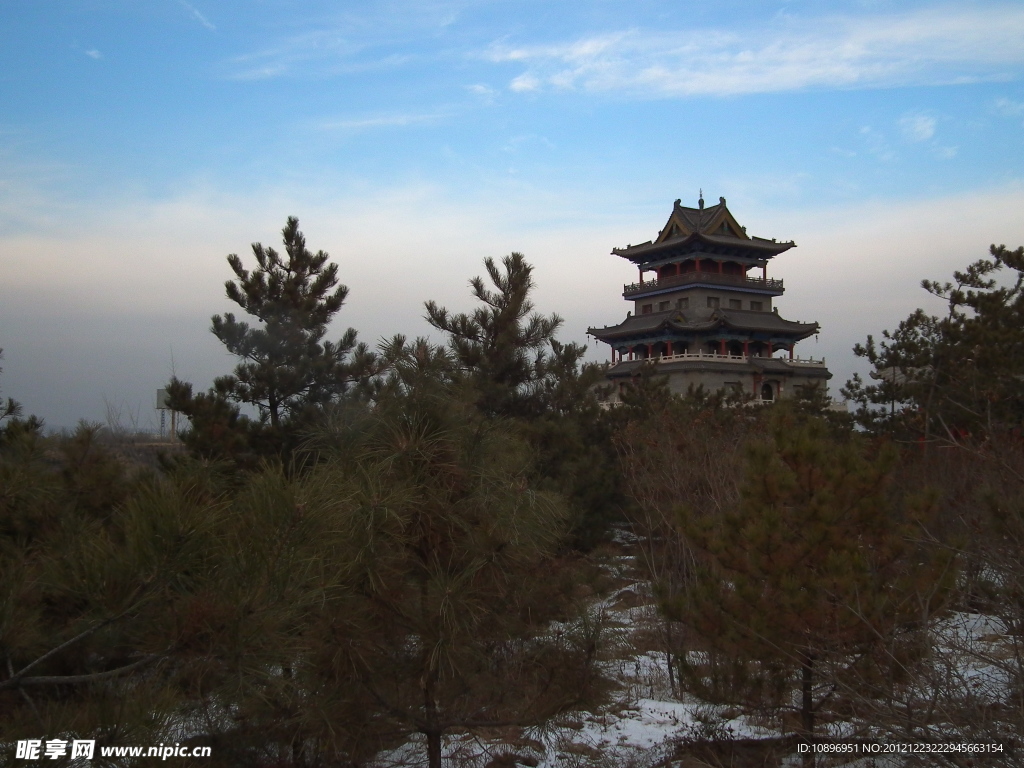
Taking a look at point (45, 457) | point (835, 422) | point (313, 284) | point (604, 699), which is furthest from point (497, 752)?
point (835, 422)

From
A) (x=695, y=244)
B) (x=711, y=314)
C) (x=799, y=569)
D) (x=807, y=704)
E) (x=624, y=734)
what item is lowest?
(x=624, y=734)

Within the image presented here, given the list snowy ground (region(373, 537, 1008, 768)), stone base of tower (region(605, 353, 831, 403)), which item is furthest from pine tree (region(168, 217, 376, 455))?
stone base of tower (region(605, 353, 831, 403))

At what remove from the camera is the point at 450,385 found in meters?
4.39

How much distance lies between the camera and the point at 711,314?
3409cm

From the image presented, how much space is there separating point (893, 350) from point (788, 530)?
1071 centimetres

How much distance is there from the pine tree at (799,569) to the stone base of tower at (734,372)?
25.6 metres

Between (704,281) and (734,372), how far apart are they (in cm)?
427

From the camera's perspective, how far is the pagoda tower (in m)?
33.6
